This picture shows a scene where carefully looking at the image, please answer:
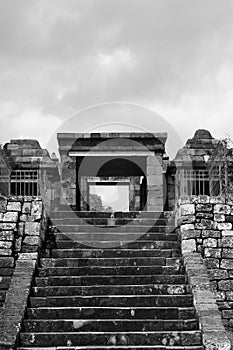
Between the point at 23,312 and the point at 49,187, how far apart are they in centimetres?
701

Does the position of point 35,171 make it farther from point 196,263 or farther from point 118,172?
point 196,263

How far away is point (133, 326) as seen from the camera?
798 cm

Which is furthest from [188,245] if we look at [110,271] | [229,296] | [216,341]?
[216,341]

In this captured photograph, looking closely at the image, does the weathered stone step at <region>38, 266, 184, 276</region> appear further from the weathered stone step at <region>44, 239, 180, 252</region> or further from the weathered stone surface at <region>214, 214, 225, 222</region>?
A: the weathered stone surface at <region>214, 214, 225, 222</region>

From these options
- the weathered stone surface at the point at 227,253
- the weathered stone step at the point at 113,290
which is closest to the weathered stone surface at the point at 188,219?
the weathered stone surface at the point at 227,253

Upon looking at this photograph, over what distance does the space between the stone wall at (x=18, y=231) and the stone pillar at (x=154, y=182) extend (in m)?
3.82

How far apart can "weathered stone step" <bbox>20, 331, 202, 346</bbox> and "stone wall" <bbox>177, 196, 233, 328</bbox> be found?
1.49m

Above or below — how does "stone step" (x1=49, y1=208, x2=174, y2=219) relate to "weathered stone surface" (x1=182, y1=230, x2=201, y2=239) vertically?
above

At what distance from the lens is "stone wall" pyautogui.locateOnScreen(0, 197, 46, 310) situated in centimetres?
938

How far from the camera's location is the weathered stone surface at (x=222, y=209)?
9.92m

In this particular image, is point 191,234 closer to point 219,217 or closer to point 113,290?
point 219,217

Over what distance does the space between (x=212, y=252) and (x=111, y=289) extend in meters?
1.85

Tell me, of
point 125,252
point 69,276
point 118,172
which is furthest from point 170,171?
point 69,276

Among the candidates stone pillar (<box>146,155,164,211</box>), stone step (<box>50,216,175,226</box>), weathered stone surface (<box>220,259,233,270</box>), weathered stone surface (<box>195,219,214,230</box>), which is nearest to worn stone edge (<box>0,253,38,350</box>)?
stone step (<box>50,216,175,226</box>)
